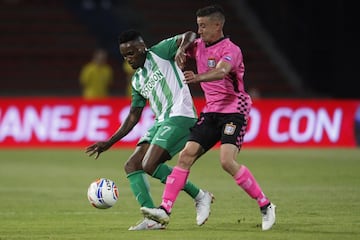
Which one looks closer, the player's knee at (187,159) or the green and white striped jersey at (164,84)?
the player's knee at (187,159)

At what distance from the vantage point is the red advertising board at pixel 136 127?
2172cm

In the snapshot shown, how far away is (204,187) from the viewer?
14688mm

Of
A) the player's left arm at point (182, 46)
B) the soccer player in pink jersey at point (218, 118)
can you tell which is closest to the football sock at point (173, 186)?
the soccer player in pink jersey at point (218, 118)

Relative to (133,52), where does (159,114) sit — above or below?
below

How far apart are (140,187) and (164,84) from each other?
1.06 m

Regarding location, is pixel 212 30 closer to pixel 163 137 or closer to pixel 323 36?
pixel 163 137

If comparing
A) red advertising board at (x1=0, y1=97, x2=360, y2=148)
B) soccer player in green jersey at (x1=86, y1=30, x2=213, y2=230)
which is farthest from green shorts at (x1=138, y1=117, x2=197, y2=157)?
red advertising board at (x1=0, y1=97, x2=360, y2=148)

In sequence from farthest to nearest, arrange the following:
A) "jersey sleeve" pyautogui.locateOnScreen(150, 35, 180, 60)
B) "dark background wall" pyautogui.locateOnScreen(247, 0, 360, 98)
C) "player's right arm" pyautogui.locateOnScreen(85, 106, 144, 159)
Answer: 1. "dark background wall" pyautogui.locateOnScreen(247, 0, 360, 98)
2. "player's right arm" pyautogui.locateOnScreen(85, 106, 144, 159)
3. "jersey sleeve" pyautogui.locateOnScreen(150, 35, 180, 60)

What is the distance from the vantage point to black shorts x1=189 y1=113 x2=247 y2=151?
985 centimetres

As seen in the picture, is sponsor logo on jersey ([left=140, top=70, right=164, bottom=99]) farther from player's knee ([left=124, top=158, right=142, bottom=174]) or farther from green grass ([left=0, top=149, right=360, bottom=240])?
green grass ([left=0, top=149, right=360, bottom=240])

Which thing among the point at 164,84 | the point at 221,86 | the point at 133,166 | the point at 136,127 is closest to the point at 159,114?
the point at 164,84

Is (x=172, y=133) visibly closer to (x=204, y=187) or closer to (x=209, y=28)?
(x=209, y=28)

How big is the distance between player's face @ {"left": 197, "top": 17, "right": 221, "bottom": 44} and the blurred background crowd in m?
18.3

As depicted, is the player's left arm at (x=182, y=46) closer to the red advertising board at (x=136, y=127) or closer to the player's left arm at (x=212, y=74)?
the player's left arm at (x=212, y=74)
